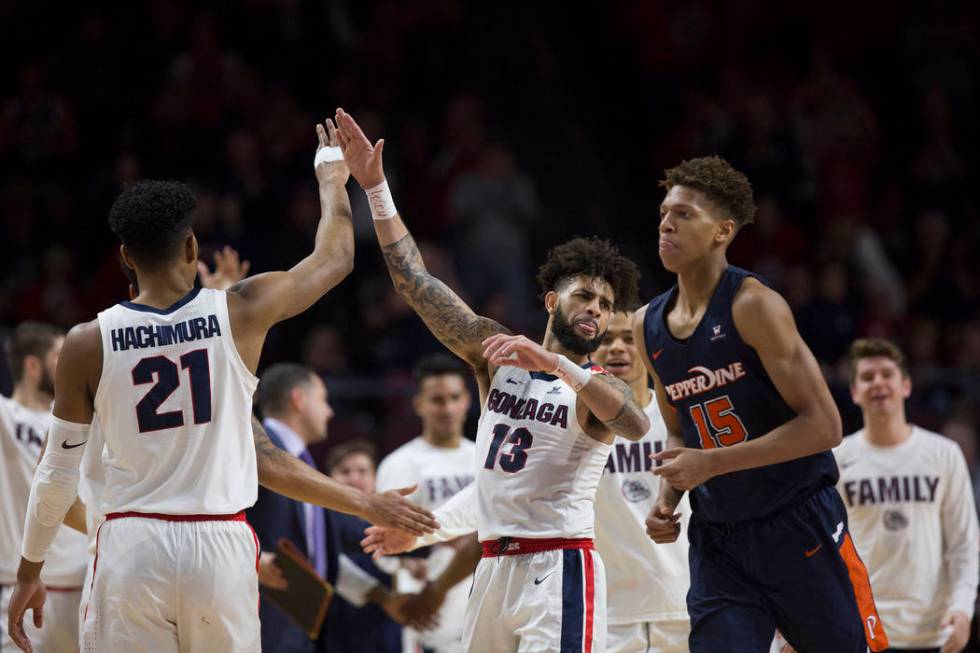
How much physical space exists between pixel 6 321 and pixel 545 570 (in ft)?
25.8

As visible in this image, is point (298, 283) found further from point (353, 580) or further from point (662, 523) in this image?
point (353, 580)

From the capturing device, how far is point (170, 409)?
5184 mm

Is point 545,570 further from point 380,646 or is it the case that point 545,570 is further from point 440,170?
point 440,170

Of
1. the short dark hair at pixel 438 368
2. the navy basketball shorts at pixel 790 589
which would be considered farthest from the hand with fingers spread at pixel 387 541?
the short dark hair at pixel 438 368

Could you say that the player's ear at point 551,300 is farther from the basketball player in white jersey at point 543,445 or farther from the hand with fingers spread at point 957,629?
the hand with fingers spread at point 957,629

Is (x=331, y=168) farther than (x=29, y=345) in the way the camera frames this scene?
No

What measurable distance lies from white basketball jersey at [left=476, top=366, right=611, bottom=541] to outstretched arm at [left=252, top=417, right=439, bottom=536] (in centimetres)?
35

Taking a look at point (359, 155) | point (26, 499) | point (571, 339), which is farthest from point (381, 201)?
point (26, 499)

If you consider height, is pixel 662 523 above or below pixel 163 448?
below

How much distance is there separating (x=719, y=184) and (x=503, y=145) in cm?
979

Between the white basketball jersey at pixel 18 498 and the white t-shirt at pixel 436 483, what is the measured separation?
7.56ft

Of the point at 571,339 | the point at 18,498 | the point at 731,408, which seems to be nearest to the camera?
the point at 731,408

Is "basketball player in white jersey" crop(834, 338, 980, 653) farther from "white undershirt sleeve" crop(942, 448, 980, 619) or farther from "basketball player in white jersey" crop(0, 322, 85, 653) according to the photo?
"basketball player in white jersey" crop(0, 322, 85, 653)

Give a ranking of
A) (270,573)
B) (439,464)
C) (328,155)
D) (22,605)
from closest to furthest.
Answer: (22,605)
(328,155)
(270,573)
(439,464)
